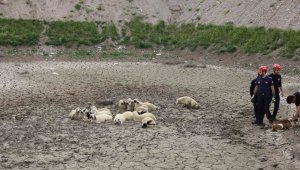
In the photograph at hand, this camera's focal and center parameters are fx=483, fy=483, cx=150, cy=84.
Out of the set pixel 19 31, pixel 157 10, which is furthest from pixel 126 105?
pixel 157 10

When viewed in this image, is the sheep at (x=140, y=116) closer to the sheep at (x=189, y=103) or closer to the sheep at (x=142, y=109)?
the sheep at (x=142, y=109)

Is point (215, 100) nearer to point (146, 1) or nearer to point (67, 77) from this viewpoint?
point (67, 77)

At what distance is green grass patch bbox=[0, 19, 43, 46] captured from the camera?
125 ft

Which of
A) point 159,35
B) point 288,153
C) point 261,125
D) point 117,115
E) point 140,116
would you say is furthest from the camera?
point 159,35

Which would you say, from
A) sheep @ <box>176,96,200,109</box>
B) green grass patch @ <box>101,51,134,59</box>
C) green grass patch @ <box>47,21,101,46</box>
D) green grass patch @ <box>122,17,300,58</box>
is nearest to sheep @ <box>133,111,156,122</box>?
sheep @ <box>176,96,200,109</box>

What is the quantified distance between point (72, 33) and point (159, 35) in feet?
24.6

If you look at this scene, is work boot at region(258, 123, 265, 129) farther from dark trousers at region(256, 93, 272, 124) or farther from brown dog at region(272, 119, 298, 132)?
brown dog at region(272, 119, 298, 132)

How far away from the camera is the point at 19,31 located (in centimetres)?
4025

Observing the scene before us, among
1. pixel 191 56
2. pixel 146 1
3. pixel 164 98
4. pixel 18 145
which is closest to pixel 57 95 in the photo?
pixel 164 98

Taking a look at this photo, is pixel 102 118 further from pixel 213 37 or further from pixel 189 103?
pixel 213 37

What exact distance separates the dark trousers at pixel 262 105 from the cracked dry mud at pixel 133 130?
50 centimetres

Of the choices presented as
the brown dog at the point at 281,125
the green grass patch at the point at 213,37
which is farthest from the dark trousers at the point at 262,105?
the green grass patch at the point at 213,37

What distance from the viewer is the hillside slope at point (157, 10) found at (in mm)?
38219

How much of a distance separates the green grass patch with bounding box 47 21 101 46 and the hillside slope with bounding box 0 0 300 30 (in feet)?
4.94
